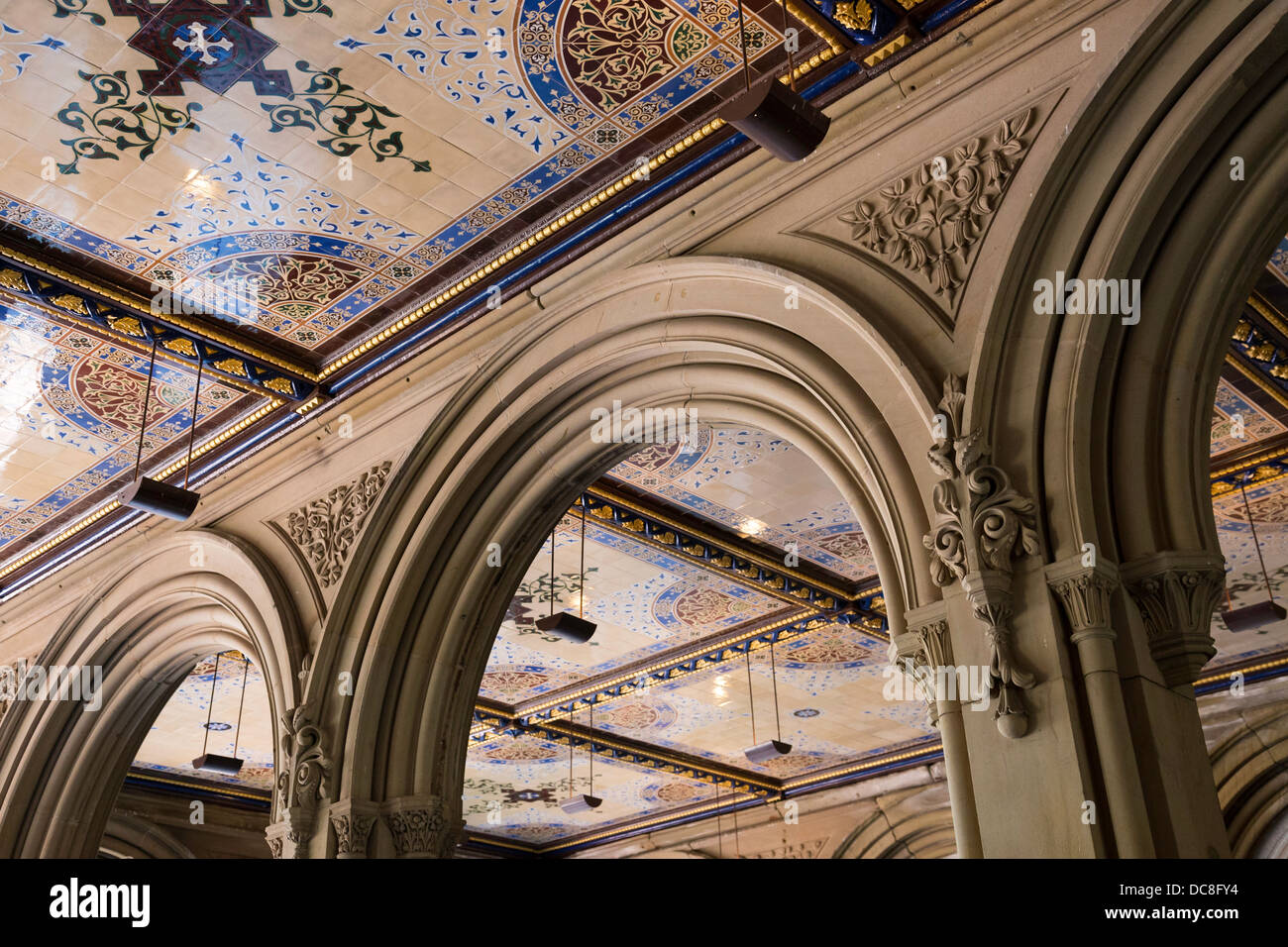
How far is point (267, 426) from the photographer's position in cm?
756

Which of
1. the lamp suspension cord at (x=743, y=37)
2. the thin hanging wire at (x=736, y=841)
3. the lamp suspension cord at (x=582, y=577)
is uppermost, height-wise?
the lamp suspension cord at (x=743, y=37)

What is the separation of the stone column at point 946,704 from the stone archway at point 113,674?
4795 mm

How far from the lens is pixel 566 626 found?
743 centimetres

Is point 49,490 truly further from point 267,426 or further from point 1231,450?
point 1231,450

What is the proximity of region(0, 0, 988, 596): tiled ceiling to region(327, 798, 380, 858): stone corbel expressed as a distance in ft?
8.02

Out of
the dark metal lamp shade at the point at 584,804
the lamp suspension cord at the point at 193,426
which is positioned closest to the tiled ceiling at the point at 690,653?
the dark metal lamp shade at the point at 584,804

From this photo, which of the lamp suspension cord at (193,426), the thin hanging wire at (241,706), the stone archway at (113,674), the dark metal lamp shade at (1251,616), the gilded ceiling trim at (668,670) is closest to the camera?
the lamp suspension cord at (193,426)

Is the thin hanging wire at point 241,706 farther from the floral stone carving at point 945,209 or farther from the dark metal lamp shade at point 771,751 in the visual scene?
the floral stone carving at point 945,209

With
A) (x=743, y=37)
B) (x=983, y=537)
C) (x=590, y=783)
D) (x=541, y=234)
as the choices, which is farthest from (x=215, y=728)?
(x=983, y=537)

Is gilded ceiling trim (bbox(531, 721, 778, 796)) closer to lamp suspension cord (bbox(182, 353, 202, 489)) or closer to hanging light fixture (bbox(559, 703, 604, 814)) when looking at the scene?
hanging light fixture (bbox(559, 703, 604, 814))

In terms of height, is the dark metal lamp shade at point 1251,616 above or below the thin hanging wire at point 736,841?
above

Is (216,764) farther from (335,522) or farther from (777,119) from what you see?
(777,119)

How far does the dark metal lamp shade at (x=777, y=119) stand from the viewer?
156 inches
